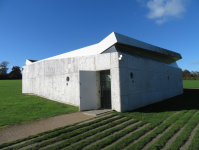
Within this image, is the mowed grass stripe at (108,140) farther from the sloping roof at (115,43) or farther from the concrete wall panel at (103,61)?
the sloping roof at (115,43)

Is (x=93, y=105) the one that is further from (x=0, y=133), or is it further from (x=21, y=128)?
(x=0, y=133)

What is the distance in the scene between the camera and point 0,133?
4398 millimetres

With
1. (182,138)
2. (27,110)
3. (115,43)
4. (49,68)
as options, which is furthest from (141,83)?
(49,68)

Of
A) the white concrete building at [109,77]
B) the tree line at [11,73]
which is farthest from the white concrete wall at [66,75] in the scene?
the tree line at [11,73]

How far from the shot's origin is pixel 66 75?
9.52m

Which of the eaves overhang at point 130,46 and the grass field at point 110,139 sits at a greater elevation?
the eaves overhang at point 130,46

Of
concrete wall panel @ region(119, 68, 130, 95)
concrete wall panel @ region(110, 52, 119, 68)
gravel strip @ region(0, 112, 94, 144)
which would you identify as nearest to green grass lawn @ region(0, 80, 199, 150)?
gravel strip @ region(0, 112, 94, 144)

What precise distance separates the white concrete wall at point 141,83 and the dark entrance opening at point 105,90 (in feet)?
3.81

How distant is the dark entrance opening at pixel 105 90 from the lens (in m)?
7.95

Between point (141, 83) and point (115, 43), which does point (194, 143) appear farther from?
point (115, 43)

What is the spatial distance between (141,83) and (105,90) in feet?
8.01

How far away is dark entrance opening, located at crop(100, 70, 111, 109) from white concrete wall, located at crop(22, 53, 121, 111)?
559 mm

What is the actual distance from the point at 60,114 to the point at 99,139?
3560mm

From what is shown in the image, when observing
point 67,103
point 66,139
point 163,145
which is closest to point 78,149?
point 66,139
